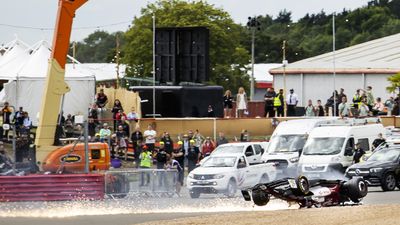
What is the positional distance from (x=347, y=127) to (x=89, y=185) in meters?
10.7

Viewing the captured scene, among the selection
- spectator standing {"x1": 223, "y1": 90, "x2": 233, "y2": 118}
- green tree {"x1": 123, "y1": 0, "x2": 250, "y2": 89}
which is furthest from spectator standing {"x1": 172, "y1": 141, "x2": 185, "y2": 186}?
green tree {"x1": 123, "y1": 0, "x2": 250, "y2": 89}

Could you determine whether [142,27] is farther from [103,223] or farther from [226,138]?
Result: [103,223]

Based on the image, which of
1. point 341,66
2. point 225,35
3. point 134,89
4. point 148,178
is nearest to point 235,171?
point 148,178

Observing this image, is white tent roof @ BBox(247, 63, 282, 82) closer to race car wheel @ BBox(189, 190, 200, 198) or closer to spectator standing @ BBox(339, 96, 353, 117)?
spectator standing @ BBox(339, 96, 353, 117)

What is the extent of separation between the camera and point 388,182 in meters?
32.0

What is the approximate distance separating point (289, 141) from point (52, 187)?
35.1 feet

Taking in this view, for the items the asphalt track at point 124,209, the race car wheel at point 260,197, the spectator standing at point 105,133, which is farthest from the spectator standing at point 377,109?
the race car wheel at point 260,197

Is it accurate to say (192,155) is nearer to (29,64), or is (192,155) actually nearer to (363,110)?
(363,110)

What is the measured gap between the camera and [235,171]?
32.0 meters

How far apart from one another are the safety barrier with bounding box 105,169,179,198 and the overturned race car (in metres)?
6.09

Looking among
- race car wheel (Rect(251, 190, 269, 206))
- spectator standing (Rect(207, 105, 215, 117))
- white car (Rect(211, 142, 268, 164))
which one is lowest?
race car wheel (Rect(251, 190, 269, 206))

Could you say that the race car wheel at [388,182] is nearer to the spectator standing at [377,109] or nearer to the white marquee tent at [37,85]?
the spectator standing at [377,109]

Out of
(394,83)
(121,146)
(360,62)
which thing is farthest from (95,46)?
(121,146)

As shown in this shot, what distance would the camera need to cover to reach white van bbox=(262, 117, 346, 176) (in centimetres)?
3553
